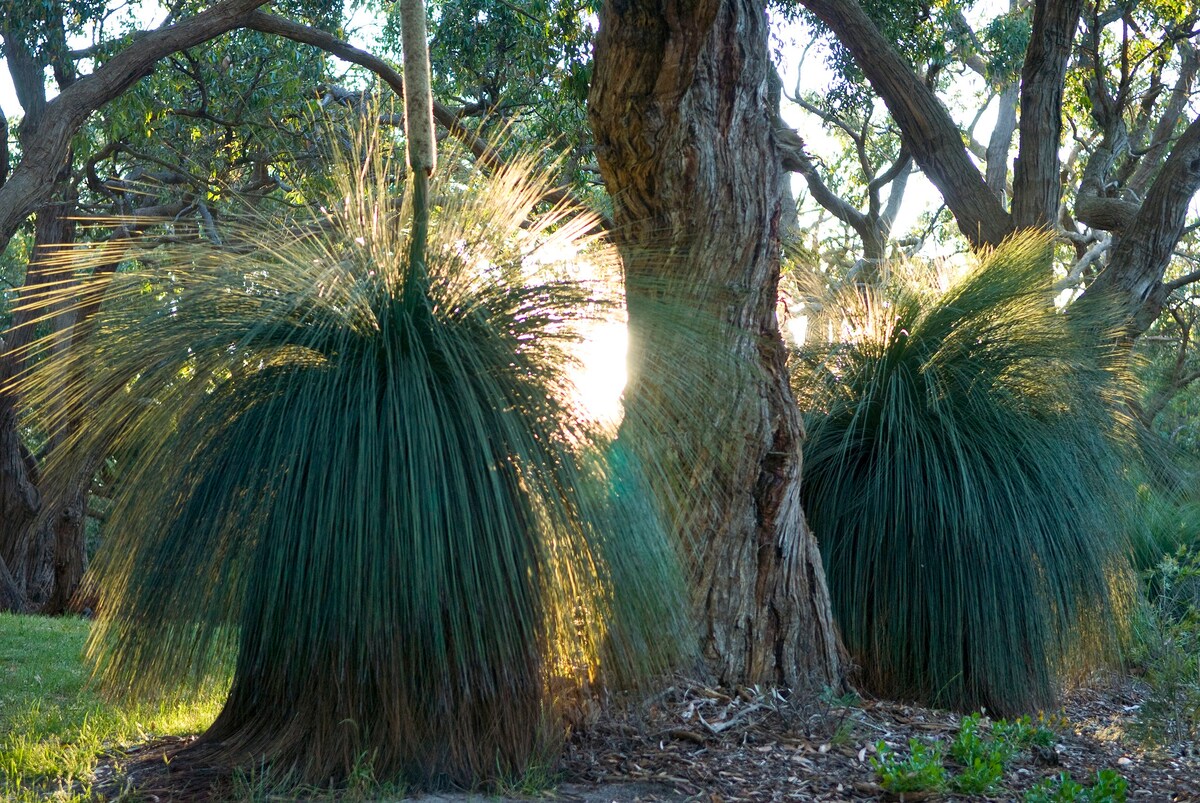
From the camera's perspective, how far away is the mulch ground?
3303 millimetres

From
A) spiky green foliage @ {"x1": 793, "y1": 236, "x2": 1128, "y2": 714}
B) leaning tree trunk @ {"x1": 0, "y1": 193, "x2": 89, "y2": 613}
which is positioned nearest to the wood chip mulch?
spiky green foliage @ {"x1": 793, "y1": 236, "x2": 1128, "y2": 714}

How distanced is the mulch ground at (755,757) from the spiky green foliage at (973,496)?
1.57 feet

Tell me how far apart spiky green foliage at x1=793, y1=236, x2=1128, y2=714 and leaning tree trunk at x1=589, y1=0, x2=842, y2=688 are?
636 mm

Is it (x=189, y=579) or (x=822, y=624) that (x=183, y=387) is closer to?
(x=189, y=579)

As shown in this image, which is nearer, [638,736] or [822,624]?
[638,736]

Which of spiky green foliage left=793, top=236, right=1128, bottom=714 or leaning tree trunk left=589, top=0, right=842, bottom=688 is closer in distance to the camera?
leaning tree trunk left=589, top=0, right=842, bottom=688

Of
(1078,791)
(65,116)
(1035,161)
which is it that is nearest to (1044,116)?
(1035,161)

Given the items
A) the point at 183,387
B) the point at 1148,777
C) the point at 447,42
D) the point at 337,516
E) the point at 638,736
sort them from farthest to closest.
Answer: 1. the point at 447,42
2. the point at 1148,777
3. the point at 638,736
4. the point at 183,387
5. the point at 337,516

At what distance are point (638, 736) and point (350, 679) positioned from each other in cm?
101

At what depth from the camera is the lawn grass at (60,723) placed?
11.0 ft

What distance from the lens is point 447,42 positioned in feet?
30.5

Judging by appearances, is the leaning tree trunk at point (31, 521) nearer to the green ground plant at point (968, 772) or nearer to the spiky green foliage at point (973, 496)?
the spiky green foliage at point (973, 496)

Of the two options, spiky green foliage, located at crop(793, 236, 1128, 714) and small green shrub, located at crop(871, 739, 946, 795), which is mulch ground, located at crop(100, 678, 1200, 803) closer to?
small green shrub, located at crop(871, 739, 946, 795)

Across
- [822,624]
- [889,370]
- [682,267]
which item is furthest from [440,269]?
[889,370]
